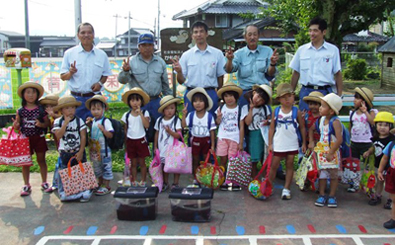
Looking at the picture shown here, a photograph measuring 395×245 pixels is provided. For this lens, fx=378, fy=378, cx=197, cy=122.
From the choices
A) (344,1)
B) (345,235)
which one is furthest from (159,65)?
(344,1)

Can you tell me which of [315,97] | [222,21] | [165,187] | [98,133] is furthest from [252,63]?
[222,21]

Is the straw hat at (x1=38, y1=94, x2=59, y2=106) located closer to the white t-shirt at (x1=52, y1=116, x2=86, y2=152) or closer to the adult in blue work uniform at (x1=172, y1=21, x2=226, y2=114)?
the white t-shirt at (x1=52, y1=116, x2=86, y2=152)

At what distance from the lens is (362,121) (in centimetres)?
496

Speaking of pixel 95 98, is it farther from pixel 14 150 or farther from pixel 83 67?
pixel 14 150

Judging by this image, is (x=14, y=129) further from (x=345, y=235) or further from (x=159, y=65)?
(x=345, y=235)

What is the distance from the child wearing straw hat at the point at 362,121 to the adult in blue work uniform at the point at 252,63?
4.11 feet

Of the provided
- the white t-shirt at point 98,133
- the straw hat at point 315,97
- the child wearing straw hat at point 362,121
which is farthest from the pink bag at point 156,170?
the child wearing straw hat at point 362,121

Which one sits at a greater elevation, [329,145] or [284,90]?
[284,90]

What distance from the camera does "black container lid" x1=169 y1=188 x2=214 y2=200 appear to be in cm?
411

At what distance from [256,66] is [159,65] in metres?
1.43

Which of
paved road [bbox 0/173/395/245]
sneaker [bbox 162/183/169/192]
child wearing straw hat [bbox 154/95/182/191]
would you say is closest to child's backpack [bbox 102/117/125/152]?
child wearing straw hat [bbox 154/95/182/191]

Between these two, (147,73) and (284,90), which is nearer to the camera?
(284,90)

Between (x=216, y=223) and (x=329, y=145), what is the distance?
169cm

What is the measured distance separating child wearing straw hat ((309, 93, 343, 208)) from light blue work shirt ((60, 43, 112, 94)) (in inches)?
125
